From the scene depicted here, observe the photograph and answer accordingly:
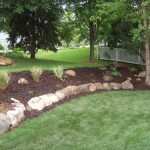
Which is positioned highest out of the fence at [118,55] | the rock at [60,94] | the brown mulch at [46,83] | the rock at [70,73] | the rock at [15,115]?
the fence at [118,55]

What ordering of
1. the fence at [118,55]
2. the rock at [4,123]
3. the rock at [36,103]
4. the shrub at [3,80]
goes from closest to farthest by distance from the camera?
the rock at [4,123]
the rock at [36,103]
the shrub at [3,80]
the fence at [118,55]

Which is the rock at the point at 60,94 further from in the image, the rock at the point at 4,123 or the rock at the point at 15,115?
the rock at the point at 4,123

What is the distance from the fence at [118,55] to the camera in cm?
1487

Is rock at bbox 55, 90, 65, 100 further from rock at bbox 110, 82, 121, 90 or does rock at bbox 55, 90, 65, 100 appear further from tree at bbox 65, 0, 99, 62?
tree at bbox 65, 0, 99, 62

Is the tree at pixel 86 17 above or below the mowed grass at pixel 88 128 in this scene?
above

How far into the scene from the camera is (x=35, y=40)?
14945 mm

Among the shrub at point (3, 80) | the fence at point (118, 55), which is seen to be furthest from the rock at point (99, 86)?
the fence at point (118, 55)

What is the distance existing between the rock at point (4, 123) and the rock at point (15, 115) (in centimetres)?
10

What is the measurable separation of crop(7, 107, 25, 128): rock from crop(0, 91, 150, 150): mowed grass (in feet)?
0.51

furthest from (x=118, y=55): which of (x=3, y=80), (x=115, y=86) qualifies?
(x=3, y=80)

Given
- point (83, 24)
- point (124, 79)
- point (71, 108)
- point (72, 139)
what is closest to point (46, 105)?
point (71, 108)

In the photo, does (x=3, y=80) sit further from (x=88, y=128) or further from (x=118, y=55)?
(x=118, y=55)

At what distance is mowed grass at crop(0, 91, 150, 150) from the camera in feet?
16.5

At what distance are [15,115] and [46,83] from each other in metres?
2.45
